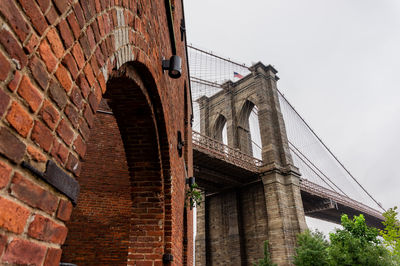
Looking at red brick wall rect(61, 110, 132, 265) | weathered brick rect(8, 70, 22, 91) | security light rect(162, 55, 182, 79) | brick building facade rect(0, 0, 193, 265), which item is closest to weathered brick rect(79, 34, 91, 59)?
brick building facade rect(0, 0, 193, 265)

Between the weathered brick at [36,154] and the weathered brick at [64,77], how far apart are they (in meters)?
0.25

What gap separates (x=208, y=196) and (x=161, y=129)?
621 inches

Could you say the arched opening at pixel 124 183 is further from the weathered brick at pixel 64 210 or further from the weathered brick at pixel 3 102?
the weathered brick at pixel 3 102

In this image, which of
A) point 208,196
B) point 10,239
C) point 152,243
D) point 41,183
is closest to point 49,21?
point 41,183

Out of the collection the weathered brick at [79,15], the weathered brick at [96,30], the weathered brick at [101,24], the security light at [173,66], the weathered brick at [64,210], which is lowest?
the weathered brick at [64,210]

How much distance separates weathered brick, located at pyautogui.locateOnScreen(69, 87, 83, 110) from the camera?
0.94 m

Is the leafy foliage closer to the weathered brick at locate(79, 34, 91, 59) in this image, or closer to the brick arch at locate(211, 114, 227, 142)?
the weathered brick at locate(79, 34, 91, 59)

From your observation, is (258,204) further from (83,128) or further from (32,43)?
(32,43)

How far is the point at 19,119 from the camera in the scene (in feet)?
2.21

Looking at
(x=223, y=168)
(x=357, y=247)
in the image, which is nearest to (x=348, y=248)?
(x=357, y=247)

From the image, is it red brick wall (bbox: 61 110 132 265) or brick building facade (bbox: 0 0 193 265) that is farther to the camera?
red brick wall (bbox: 61 110 132 265)

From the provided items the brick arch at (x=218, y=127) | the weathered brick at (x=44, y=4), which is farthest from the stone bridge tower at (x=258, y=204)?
the weathered brick at (x=44, y=4)

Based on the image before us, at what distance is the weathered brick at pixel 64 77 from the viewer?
85 cm

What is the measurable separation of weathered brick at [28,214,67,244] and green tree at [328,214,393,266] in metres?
11.1
